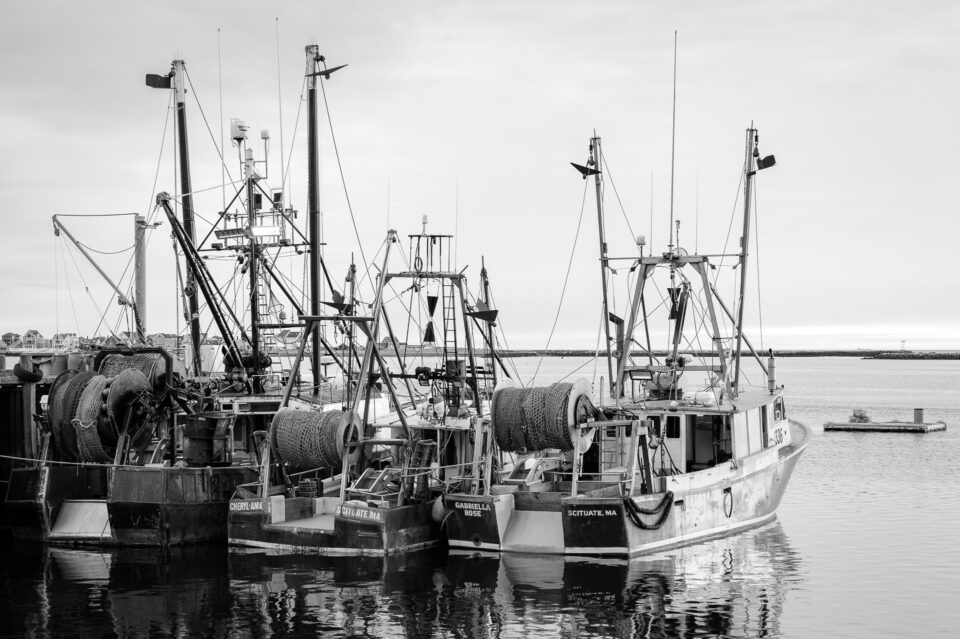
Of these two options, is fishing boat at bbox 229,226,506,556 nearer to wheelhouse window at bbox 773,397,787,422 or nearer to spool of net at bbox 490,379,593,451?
spool of net at bbox 490,379,593,451

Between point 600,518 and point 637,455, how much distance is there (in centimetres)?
242

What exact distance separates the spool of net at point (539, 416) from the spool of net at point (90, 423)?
1014 cm

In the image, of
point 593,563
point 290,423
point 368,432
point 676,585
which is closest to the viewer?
point 676,585

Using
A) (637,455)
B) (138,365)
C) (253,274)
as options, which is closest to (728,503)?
(637,455)

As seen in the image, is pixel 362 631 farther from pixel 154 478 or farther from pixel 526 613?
pixel 154 478

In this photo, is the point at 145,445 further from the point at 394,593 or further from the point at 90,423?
the point at 394,593

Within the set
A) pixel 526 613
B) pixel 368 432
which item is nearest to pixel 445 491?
pixel 368 432

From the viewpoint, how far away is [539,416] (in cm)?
2297

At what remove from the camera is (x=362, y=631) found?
58.5ft

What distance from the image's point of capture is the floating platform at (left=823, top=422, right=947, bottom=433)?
2331 inches

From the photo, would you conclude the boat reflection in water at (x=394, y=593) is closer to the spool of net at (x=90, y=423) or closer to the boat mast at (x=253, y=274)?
the spool of net at (x=90, y=423)

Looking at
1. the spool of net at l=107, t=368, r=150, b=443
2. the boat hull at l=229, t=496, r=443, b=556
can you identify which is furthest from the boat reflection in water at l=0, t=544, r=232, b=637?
the spool of net at l=107, t=368, r=150, b=443

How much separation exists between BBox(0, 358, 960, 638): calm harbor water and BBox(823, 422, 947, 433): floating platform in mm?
32598

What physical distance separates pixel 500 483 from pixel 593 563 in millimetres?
3898
